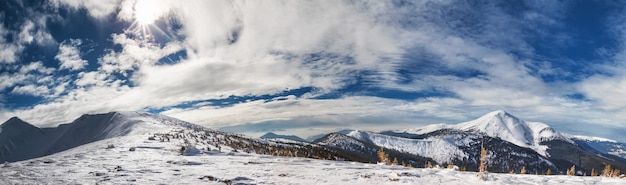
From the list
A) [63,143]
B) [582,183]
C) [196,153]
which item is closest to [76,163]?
[196,153]

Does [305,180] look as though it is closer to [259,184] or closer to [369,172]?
[259,184]

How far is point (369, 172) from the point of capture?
41.3 feet

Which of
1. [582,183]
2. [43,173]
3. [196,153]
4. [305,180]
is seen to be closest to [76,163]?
[43,173]

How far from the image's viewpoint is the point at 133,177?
32.3ft

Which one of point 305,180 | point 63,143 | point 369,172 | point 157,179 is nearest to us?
point 157,179

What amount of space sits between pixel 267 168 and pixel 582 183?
1078 centimetres

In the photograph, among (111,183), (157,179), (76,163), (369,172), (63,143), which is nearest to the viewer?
(111,183)

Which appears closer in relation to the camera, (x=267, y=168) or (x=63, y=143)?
(x=267, y=168)

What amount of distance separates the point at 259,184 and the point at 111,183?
386 cm

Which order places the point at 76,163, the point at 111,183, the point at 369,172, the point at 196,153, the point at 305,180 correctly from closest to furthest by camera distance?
1. the point at 111,183
2. the point at 305,180
3. the point at 76,163
4. the point at 369,172
5. the point at 196,153

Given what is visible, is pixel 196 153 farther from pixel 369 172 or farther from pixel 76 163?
pixel 369 172

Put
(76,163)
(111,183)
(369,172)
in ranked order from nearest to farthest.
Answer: (111,183) < (76,163) < (369,172)

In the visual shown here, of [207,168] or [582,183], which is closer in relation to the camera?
[582,183]

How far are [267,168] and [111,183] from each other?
17.8ft
